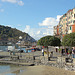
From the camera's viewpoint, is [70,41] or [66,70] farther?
[70,41]

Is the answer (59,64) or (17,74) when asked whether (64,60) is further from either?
(17,74)

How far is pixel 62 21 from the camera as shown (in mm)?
64000

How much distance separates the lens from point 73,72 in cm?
1728

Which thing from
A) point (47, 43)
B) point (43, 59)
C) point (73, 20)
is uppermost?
point (73, 20)

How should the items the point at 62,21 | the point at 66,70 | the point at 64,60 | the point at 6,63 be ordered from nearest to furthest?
the point at 66,70, the point at 64,60, the point at 6,63, the point at 62,21

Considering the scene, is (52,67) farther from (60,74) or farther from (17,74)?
(17,74)

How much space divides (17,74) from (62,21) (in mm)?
50319

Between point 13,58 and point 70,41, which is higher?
point 70,41


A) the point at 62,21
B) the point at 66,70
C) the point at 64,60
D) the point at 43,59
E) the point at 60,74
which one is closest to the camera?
the point at 60,74

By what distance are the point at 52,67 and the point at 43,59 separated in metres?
3.01

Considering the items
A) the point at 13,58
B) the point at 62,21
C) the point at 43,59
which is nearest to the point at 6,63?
the point at 13,58

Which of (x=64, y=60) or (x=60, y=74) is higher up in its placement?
(x=64, y=60)

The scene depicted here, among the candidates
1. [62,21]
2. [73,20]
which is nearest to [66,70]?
[73,20]

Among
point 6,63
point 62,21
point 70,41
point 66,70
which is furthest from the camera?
point 62,21
